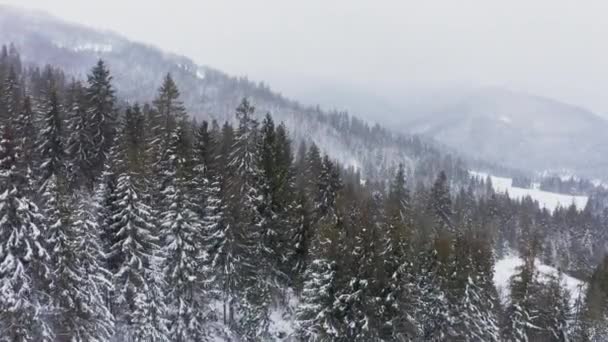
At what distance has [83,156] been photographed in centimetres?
4162

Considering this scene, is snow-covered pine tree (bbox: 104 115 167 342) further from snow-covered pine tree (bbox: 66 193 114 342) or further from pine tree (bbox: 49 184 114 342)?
pine tree (bbox: 49 184 114 342)

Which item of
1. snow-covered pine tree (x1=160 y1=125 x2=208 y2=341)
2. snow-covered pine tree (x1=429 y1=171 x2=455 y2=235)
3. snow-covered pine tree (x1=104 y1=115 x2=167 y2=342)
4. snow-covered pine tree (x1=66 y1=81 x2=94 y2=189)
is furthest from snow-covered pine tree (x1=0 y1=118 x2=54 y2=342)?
snow-covered pine tree (x1=429 y1=171 x2=455 y2=235)

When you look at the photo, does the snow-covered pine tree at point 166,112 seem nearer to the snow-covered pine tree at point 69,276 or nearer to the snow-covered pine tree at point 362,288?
the snow-covered pine tree at point 69,276

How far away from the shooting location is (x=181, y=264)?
98.8ft

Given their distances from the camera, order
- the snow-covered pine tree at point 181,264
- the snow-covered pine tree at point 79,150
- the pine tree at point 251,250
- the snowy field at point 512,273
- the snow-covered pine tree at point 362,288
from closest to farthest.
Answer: the snow-covered pine tree at point 181,264 → the snow-covered pine tree at point 362,288 → the pine tree at point 251,250 → the snow-covered pine tree at point 79,150 → the snowy field at point 512,273

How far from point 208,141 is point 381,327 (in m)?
21.4

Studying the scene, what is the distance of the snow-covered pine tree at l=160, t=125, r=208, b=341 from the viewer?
3033 cm

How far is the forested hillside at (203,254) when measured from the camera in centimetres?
2278

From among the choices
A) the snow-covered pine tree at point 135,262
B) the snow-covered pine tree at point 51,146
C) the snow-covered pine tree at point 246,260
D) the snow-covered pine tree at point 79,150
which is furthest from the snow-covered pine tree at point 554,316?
the snow-covered pine tree at point 51,146

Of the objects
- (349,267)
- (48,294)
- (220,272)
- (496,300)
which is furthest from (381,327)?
(48,294)

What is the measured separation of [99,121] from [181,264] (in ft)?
70.5

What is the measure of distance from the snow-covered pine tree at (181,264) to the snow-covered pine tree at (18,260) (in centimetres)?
889

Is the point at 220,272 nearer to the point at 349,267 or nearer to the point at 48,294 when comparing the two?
the point at 349,267

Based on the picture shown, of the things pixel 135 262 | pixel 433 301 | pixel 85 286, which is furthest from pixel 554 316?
pixel 85 286
